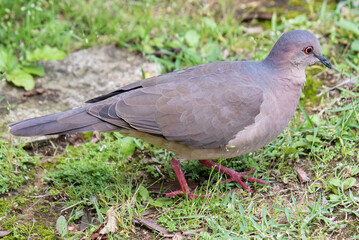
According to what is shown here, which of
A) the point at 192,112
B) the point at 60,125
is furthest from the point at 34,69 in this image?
the point at 192,112

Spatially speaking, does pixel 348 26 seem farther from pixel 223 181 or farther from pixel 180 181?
pixel 180 181

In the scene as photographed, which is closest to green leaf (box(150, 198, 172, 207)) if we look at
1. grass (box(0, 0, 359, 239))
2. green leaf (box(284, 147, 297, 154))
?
grass (box(0, 0, 359, 239))

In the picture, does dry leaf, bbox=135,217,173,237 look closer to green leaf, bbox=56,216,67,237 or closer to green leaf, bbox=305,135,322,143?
green leaf, bbox=56,216,67,237

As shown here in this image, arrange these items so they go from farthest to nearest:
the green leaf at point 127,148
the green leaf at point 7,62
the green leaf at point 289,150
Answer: the green leaf at point 7,62 → the green leaf at point 127,148 → the green leaf at point 289,150

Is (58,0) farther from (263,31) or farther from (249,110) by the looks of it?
(249,110)

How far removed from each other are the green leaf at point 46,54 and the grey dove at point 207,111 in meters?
1.71

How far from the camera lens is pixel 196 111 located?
3.79 metres

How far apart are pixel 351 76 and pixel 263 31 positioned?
1.52m

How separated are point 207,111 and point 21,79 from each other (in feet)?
8.34

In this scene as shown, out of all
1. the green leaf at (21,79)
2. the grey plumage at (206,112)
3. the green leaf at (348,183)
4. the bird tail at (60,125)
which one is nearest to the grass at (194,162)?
the green leaf at (348,183)

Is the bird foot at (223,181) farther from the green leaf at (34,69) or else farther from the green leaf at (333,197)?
the green leaf at (34,69)

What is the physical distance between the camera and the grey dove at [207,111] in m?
3.78

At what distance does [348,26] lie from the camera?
546cm

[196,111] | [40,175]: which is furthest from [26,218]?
[196,111]
